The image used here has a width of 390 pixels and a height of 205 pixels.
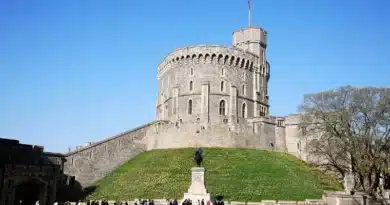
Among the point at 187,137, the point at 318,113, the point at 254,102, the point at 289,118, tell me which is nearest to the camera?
the point at 318,113

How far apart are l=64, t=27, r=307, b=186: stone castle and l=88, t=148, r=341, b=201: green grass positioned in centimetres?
268

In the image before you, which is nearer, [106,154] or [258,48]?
[106,154]

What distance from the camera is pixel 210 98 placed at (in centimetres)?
6241

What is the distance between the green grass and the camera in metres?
40.1

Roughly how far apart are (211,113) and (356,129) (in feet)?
80.4

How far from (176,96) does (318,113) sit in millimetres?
26171

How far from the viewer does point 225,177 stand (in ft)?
144

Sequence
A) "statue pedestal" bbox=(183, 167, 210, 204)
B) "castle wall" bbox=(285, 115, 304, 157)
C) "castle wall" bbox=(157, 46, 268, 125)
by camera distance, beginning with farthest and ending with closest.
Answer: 1. "castle wall" bbox=(157, 46, 268, 125)
2. "castle wall" bbox=(285, 115, 304, 157)
3. "statue pedestal" bbox=(183, 167, 210, 204)

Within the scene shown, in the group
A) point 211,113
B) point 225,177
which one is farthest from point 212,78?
point 225,177

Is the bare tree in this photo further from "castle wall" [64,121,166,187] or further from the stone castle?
"castle wall" [64,121,166,187]

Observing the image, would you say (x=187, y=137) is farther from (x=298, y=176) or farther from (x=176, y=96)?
(x=298, y=176)

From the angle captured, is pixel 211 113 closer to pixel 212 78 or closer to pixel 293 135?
pixel 212 78

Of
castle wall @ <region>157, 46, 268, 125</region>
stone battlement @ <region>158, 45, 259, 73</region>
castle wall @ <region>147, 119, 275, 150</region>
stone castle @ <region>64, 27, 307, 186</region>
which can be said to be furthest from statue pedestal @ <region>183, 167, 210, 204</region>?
stone battlement @ <region>158, 45, 259, 73</region>

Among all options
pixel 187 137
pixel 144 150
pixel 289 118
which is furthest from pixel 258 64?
pixel 144 150
